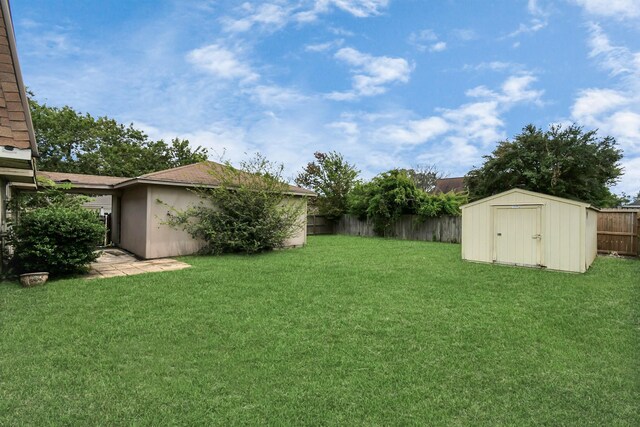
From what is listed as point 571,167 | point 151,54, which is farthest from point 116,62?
point 571,167

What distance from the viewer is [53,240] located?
258 inches

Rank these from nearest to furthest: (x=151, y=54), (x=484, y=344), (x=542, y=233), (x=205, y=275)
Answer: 1. (x=484, y=344)
2. (x=205, y=275)
3. (x=542, y=233)
4. (x=151, y=54)

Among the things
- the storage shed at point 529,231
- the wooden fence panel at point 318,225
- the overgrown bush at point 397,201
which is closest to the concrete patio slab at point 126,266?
the storage shed at point 529,231

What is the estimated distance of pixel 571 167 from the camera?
1878cm

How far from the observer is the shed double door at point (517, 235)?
8430 millimetres

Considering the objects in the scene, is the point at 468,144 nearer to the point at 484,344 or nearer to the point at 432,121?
the point at 432,121

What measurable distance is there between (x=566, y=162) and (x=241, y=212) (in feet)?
61.2

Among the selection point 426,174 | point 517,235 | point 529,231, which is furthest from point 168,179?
point 426,174

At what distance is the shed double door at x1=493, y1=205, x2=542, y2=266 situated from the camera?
8430 mm

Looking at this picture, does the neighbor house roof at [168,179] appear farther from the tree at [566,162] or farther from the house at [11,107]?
the tree at [566,162]

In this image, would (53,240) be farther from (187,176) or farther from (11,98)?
(187,176)

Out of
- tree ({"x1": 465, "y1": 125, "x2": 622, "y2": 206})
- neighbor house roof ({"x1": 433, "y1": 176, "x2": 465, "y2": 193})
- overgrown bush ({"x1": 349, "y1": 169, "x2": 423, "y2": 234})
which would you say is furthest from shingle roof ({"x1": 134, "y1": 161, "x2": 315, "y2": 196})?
neighbor house roof ({"x1": 433, "y1": 176, "x2": 465, "y2": 193})

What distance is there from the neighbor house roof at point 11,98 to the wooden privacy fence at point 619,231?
14773mm

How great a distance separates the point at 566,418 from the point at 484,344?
1.31 meters
